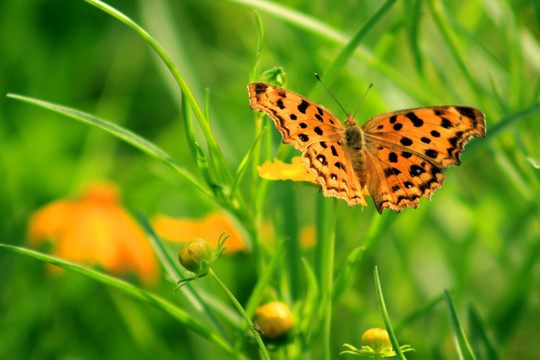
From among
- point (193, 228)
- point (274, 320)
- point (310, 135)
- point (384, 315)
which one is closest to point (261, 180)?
point (310, 135)

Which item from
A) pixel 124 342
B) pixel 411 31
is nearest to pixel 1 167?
pixel 124 342

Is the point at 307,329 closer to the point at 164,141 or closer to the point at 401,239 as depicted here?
the point at 401,239

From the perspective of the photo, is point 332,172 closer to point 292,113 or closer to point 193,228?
point 292,113

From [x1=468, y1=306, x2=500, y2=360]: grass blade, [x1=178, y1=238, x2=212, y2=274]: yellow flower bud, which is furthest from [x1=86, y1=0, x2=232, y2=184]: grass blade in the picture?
[x1=468, y1=306, x2=500, y2=360]: grass blade

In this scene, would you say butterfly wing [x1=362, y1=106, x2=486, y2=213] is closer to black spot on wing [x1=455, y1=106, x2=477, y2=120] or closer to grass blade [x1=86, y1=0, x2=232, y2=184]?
black spot on wing [x1=455, y1=106, x2=477, y2=120]

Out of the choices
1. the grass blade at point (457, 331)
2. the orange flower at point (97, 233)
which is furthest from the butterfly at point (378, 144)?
the orange flower at point (97, 233)

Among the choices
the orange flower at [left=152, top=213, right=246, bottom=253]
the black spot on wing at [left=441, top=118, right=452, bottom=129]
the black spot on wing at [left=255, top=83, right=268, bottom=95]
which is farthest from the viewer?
the orange flower at [left=152, top=213, right=246, bottom=253]
